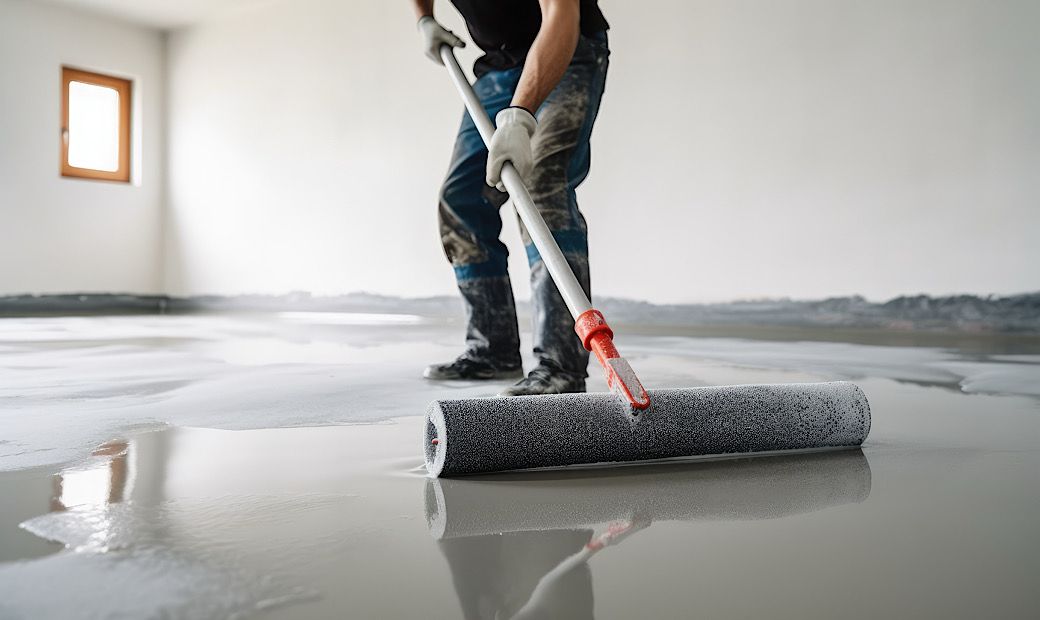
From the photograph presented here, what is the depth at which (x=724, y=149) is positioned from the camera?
15.0 feet

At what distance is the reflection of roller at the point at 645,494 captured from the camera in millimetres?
894

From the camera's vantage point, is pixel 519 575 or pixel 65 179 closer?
pixel 519 575

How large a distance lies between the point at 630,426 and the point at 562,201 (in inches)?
29.6

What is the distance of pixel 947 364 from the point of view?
2.71 meters

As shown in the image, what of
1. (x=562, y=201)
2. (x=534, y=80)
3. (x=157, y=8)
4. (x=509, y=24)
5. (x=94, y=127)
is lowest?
(x=562, y=201)

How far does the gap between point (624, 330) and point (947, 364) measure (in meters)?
2.11

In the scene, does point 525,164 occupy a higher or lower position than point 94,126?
lower

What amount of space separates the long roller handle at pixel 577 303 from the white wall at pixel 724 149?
301 cm

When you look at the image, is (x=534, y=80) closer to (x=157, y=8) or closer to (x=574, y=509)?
(x=574, y=509)

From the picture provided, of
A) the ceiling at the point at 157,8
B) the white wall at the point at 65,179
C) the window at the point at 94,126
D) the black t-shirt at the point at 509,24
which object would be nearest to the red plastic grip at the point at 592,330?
the black t-shirt at the point at 509,24

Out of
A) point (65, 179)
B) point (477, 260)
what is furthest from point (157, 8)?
point (477, 260)

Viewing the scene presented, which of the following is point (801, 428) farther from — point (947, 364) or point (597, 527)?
point (947, 364)

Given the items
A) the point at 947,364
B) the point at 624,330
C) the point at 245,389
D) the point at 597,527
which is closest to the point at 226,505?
the point at 597,527

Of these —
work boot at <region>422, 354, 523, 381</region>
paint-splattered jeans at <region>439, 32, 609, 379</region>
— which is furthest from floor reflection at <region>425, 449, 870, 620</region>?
work boot at <region>422, 354, 523, 381</region>
